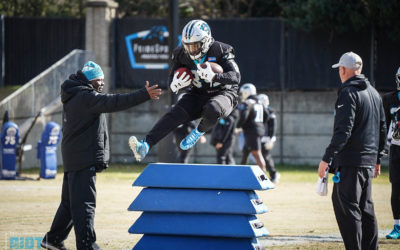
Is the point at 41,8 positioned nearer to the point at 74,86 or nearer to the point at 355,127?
the point at 74,86

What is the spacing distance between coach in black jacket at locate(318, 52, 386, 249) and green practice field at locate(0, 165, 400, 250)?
59.0 inches

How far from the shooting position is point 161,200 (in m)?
8.25

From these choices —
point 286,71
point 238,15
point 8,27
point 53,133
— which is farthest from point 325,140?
point 8,27

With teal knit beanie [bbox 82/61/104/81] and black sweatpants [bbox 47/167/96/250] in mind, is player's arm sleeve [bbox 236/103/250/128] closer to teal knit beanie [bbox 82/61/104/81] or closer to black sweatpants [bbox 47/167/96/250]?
teal knit beanie [bbox 82/61/104/81]

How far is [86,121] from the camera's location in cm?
852

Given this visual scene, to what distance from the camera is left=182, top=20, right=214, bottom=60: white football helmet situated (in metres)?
8.36

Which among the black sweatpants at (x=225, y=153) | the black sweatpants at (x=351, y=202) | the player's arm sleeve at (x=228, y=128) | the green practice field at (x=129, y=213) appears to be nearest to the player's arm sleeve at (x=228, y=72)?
the black sweatpants at (x=351, y=202)

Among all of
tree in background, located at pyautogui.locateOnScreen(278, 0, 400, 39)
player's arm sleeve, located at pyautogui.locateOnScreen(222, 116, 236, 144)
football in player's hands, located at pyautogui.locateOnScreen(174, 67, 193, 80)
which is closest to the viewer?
football in player's hands, located at pyautogui.locateOnScreen(174, 67, 193, 80)

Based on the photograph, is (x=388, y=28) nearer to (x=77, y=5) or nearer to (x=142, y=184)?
(x=77, y=5)

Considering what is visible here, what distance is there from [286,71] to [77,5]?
28.0 feet

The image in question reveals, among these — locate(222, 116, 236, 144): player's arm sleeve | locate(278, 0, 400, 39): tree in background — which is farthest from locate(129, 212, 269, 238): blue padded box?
locate(278, 0, 400, 39): tree in background

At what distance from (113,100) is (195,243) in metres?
1.84

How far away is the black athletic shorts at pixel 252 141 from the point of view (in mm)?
17000

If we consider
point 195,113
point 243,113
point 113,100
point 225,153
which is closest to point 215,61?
point 195,113
